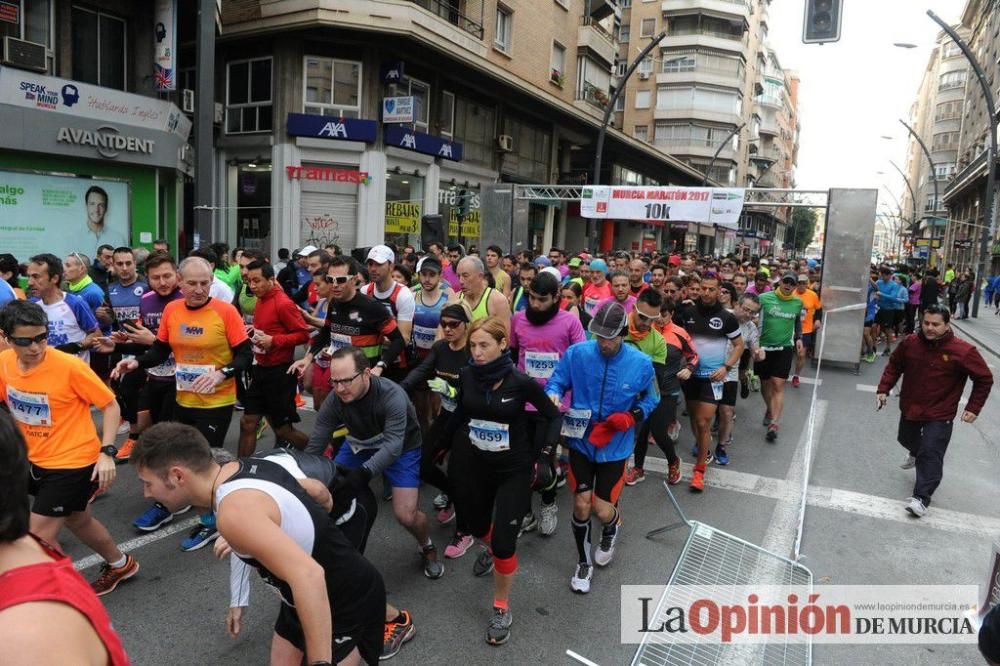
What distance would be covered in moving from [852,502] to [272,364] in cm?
544

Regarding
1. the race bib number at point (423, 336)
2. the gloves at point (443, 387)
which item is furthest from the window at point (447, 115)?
the gloves at point (443, 387)

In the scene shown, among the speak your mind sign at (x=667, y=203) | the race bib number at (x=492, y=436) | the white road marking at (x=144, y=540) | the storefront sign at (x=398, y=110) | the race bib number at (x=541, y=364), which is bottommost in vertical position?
the white road marking at (x=144, y=540)

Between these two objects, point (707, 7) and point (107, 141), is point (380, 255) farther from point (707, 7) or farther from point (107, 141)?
point (707, 7)

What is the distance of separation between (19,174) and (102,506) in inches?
457

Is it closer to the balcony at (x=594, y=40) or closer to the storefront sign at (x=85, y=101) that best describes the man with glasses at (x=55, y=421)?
the storefront sign at (x=85, y=101)

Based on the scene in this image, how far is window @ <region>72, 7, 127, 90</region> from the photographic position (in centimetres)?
1520

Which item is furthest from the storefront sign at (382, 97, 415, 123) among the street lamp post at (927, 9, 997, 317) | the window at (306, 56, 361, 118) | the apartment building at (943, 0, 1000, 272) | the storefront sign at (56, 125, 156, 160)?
the apartment building at (943, 0, 1000, 272)

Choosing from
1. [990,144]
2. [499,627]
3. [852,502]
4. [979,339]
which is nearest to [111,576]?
[499,627]

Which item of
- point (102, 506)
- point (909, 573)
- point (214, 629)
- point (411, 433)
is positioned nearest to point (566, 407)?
point (411, 433)

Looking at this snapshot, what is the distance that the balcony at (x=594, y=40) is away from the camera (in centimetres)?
2877

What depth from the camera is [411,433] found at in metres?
4.19

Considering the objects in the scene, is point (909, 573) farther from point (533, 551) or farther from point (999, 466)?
point (999, 466)

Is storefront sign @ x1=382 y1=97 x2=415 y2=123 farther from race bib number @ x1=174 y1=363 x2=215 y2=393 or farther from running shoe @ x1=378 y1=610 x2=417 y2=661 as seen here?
running shoe @ x1=378 y1=610 x2=417 y2=661

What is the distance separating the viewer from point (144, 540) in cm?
477
